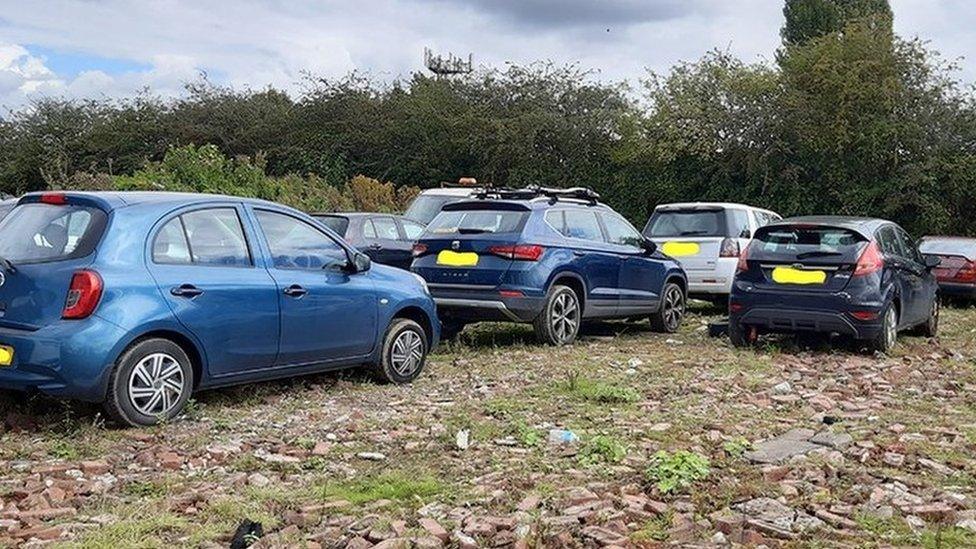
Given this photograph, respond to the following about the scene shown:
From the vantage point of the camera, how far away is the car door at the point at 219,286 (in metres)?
6.36

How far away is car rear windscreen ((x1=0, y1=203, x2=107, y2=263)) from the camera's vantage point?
20.0 ft

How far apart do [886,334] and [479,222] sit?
441 cm

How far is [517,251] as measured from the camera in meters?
9.87

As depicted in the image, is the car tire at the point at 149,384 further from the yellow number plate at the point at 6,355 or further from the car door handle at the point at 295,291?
the car door handle at the point at 295,291

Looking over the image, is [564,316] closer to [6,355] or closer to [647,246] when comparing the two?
[647,246]

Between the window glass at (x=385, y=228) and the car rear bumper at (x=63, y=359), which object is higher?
the window glass at (x=385, y=228)

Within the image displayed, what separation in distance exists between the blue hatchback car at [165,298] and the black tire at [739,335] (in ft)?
14.5

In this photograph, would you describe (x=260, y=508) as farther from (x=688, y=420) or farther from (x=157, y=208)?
(x=688, y=420)

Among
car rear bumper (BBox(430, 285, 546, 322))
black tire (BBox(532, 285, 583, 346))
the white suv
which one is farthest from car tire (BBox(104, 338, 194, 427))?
the white suv

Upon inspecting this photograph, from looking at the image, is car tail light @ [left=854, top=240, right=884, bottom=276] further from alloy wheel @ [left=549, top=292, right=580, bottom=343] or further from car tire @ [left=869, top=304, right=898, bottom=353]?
alloy wheel @ [left=549, top=292, right=580, bottom=343]

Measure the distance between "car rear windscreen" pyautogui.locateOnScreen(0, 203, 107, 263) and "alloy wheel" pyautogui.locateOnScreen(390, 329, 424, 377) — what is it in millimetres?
2816

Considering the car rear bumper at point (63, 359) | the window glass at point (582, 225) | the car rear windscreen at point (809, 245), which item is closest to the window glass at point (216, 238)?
the car rear bumper at point (63, 359)

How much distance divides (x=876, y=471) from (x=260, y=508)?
3372 millimetres

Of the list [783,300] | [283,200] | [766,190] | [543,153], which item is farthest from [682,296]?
[543,153]
